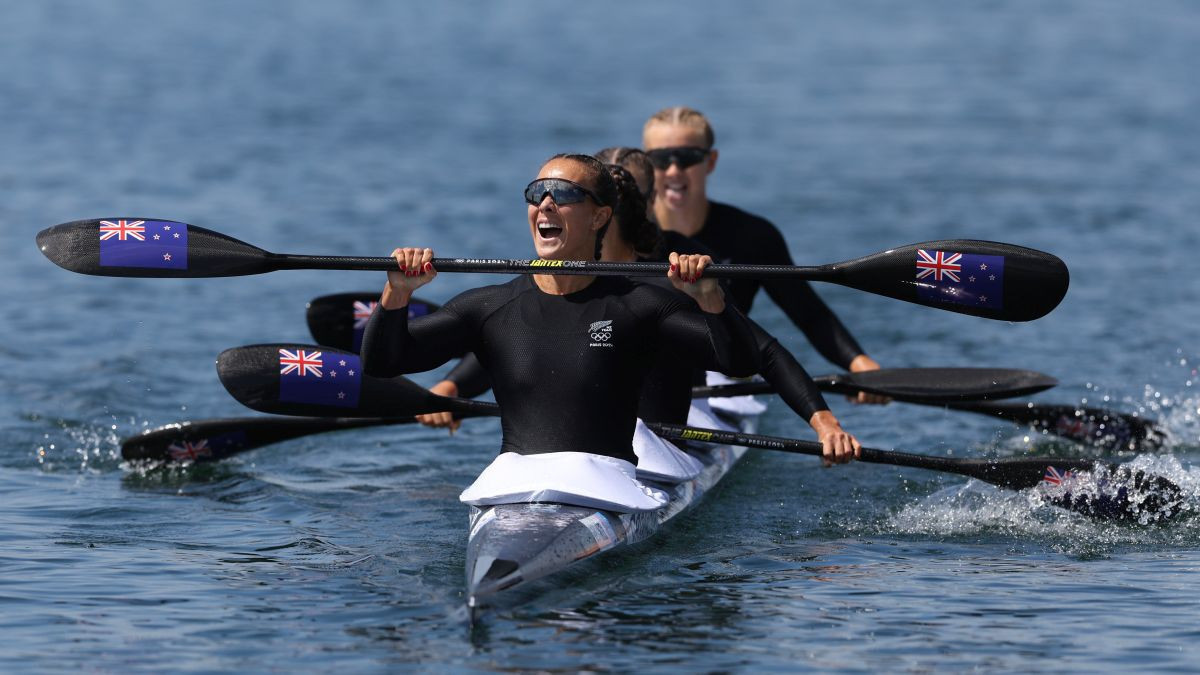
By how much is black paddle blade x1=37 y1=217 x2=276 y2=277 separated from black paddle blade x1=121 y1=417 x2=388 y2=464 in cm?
186

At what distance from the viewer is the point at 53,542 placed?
8.64 meters

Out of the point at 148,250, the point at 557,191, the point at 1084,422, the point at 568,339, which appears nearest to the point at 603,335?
the point at 568,339

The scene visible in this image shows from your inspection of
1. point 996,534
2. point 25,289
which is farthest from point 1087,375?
point 25,289

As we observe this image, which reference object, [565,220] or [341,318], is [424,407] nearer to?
[341,318]

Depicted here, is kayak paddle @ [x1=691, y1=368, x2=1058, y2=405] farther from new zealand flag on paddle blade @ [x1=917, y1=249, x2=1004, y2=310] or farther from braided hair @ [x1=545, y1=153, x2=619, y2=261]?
braided hair @ [x1=545, y1=153, x2=619, y2=261]

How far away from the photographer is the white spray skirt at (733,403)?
11.0 metres

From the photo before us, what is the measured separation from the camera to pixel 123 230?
28.9 feet

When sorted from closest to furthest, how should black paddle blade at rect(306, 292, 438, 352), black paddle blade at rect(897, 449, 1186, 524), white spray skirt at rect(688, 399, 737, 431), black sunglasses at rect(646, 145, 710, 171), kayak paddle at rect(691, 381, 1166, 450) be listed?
black paddle blade at rect(897, 449, 1186, 524), white spray skirt at rect(688, 399, 737, 431), black sunglasses at rect(646, 145, 710, 171), black paddle blade at rect(306, 292, 438, 352), kayak paddle at rect(691, 381, 1166, 450)

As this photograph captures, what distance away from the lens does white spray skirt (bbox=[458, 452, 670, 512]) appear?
768 cm

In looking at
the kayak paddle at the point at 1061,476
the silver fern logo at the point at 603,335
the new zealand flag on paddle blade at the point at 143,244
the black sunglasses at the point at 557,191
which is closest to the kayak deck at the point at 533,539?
the silver fern logo at the point at 603,335

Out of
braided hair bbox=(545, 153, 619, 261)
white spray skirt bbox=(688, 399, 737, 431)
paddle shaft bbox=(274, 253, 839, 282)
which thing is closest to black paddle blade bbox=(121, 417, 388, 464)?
white spray skirt bbox=(688, 399, 737, 431)

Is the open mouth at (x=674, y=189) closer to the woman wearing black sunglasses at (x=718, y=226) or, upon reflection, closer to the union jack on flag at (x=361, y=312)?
the woman wearing black sunglasses at (x=718, y=226)

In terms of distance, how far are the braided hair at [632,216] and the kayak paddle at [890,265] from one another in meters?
0.96

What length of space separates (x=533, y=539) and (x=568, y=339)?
3.31 feet
